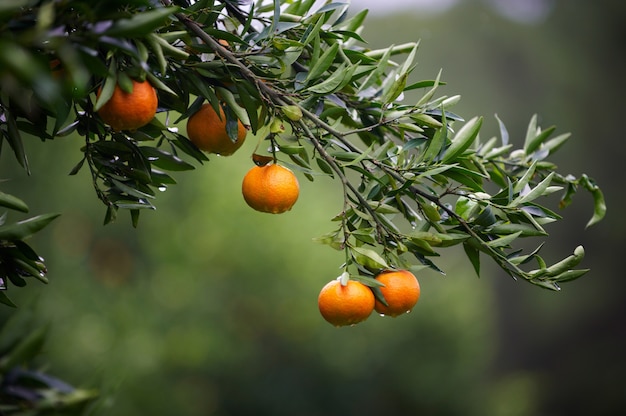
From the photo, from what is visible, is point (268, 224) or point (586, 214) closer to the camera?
point (268, 224)

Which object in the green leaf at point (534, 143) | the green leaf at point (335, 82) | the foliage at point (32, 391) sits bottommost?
the foliage at point (32, 391)

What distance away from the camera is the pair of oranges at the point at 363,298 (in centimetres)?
83

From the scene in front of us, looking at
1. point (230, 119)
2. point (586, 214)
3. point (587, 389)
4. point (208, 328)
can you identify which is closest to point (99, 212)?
point (208, 328)

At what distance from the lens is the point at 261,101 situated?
2.62ft

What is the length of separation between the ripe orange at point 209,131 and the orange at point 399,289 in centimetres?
27

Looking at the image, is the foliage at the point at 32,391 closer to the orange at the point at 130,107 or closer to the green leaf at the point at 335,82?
the orange at the point at 130,107

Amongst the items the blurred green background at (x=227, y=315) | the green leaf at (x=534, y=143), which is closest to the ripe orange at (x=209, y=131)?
the green leaf at (x=534, y=143)

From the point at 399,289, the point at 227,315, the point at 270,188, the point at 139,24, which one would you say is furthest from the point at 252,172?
the point at 227,315

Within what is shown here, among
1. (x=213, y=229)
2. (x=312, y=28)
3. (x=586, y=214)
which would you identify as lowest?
(x=312, y=28)

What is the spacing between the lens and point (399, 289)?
847mm

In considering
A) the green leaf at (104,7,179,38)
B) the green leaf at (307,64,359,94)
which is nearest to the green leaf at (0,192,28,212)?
the green leaf at (104,7,179,38)

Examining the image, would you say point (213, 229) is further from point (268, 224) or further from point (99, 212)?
point (99, 212)

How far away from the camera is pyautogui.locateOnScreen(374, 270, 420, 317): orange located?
846 millimetres

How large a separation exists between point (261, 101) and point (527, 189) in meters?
0.39
